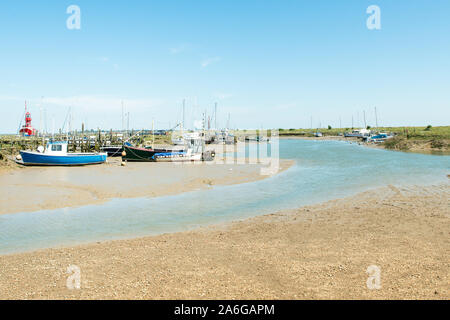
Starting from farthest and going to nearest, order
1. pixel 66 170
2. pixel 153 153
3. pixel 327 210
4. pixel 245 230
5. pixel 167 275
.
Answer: pixel 153 153 < pixel 66 170 < pixel 327 210 < pixel 245 230 < pixel 167 275

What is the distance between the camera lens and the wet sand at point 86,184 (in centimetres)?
2170

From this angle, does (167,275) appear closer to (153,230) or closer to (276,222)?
(153,230)

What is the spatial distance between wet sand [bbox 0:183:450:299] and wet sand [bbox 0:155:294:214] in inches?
401

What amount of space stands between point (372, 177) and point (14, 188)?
111ft

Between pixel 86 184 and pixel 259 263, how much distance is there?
22.3 m

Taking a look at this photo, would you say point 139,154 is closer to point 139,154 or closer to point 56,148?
point 139,154

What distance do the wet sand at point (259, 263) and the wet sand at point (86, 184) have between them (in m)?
10.2

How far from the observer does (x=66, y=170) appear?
123 feet

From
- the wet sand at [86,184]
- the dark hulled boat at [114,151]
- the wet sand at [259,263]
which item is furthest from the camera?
the dark hulled boat at [114,151]

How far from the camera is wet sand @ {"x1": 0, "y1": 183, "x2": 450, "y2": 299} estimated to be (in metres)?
8.90

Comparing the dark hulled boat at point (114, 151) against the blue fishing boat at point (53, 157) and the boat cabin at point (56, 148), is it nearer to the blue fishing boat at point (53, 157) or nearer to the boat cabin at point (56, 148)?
the blue fishing boat at point (53, 157)

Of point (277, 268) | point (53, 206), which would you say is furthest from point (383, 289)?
point (53, 206)

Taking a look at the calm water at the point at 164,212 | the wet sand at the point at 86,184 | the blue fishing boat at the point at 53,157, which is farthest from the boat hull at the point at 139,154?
the calm water at the point at 164,212

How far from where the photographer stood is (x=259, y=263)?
36.0 ft
